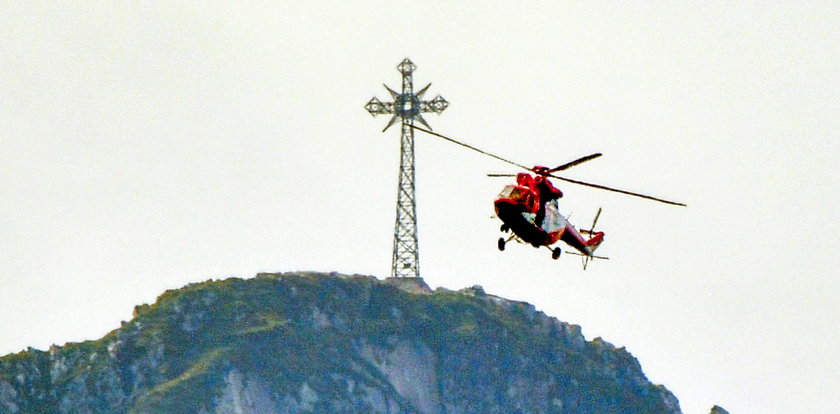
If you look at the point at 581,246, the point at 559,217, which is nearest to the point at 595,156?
the point at 559,217

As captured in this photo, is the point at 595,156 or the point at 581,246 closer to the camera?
the point at 595,156

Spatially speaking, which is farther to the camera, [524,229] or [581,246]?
[581,246]

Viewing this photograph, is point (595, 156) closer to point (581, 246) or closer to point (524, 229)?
point (524, 229)

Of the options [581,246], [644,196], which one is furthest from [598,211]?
[644,196]

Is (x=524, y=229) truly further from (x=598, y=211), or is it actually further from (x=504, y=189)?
(x=598, y=211)

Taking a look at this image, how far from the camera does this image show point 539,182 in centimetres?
16625

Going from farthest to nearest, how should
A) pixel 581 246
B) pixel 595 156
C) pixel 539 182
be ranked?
pixel 581 246 → pixel 539 182 → pixel 595 156

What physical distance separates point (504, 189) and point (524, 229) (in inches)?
119

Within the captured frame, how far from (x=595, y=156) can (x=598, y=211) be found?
1380 inches

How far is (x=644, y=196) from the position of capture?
15712 cm

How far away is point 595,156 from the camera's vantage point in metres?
156

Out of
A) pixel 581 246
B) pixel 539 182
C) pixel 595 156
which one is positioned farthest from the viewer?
pixel 581 246

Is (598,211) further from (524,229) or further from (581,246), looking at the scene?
(524,229)

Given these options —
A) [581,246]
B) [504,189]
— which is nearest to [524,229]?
[504,189]
